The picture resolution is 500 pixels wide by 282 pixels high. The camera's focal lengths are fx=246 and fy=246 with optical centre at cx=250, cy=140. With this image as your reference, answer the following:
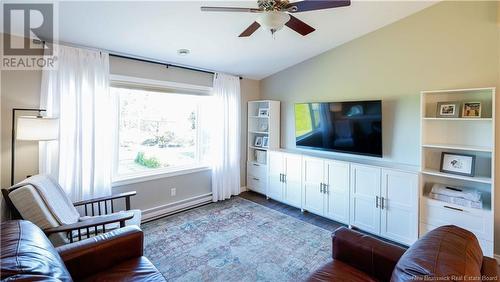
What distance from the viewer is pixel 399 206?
9.30ft

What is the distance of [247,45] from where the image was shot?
3293mm

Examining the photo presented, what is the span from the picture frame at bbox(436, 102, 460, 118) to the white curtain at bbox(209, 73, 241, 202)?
2.91m

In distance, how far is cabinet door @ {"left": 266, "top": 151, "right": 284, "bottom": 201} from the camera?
417 centimetres

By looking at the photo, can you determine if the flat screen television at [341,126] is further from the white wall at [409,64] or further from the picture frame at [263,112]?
the picture frame at [263,112]

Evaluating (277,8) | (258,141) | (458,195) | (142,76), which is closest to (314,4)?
(277,8)

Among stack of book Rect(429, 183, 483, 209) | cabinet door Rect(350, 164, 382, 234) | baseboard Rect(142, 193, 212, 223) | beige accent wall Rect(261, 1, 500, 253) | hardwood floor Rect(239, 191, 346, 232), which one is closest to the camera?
stack of book Rect(429, 183, 483, 209)

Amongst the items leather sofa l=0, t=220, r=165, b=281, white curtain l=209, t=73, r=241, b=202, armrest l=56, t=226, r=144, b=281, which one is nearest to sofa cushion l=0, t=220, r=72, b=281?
leather sofa l=0, t=220, r=165, b=281

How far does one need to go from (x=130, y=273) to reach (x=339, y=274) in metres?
1.35

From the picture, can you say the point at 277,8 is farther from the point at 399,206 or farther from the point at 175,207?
the point at 175,207

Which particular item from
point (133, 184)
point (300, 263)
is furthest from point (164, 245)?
point (300, 263)

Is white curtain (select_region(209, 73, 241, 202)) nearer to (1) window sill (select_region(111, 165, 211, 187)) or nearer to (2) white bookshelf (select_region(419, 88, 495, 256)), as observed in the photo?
(1) window sill (select_region(111, 165, 211, 187))

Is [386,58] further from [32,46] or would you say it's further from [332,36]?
[32,46]

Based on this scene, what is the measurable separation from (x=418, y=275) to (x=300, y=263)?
62.5 inches

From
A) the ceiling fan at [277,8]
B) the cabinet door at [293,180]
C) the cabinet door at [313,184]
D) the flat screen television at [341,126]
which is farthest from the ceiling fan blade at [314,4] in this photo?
the cabinet door at [293,180]
